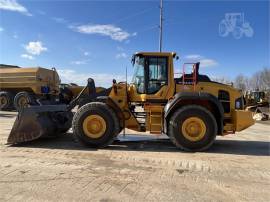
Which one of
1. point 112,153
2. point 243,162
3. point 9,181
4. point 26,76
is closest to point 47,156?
point 112,153

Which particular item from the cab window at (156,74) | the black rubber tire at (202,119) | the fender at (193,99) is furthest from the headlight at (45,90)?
the black rubber tire at (202,119)

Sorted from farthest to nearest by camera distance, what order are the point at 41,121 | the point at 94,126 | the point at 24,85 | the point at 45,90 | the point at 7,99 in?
the point at 7,99 < the point at 24,85 < the point at 45,90 < the point at 41,121 < the point at 94,126

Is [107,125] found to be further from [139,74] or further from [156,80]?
[156,80]

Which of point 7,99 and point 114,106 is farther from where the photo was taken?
point 7,99

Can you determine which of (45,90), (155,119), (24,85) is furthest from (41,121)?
(24,85)

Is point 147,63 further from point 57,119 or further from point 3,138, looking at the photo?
point 3,138

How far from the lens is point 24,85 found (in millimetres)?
21688

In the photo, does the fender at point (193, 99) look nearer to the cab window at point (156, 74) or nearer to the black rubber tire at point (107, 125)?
the cab window at point (156, 74)

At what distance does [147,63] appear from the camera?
9.62 m

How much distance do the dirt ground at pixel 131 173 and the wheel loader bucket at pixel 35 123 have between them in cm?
26

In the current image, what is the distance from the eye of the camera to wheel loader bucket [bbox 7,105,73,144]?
30.0 feet

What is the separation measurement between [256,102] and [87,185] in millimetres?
28007

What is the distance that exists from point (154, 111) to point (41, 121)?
298 cm

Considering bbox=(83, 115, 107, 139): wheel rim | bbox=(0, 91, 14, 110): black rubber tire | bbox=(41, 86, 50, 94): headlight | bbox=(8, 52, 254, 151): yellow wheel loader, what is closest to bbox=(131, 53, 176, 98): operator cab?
bbox=(8, 52, 254, 151): yellow wheel loader
